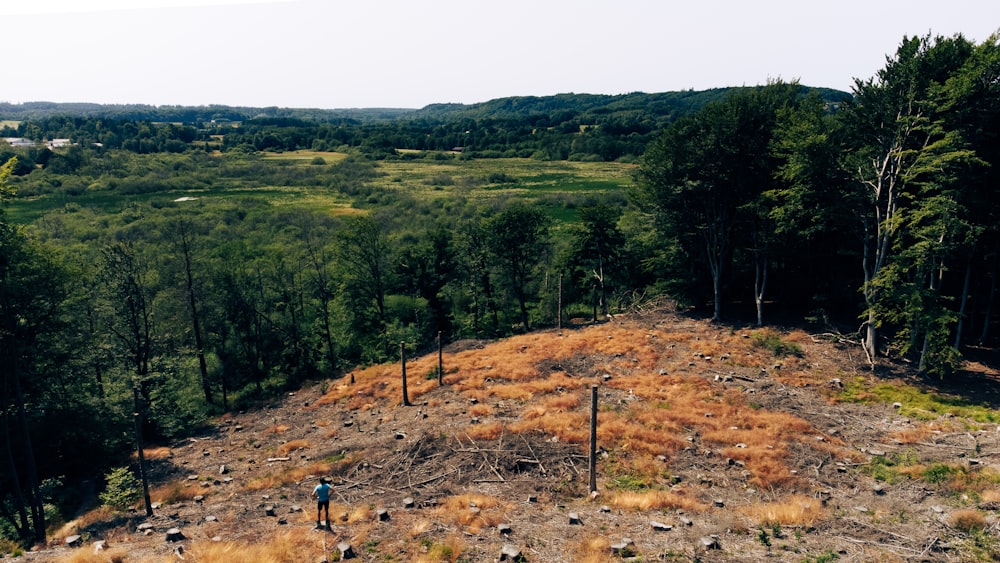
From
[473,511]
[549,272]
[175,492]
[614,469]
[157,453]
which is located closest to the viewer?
[473,511]

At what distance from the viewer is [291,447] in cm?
2247

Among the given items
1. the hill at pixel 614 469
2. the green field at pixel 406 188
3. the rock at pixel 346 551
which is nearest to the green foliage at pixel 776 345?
the hill at pixel 614 469

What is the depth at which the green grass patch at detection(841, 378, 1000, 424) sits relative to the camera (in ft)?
63.6

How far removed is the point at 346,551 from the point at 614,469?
8467 mm

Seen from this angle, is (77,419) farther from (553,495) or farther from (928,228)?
(928,228)

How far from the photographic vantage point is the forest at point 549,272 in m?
21.7

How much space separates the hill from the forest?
3470mm

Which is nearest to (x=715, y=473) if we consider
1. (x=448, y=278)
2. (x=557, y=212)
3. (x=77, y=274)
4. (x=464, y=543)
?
(x=464, y=543)

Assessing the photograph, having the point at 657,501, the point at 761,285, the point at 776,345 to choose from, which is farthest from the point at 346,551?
the point at 761,285

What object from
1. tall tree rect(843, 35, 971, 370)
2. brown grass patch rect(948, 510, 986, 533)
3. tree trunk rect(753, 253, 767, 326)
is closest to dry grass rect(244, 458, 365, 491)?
brown grass patch rect(948, 510, 986, 533)

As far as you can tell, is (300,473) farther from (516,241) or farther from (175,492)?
(516,241)

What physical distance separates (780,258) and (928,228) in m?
11.7

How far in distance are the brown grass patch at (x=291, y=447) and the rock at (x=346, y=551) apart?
11.3 m

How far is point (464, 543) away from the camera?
1216 cm
